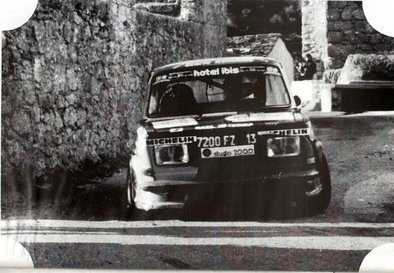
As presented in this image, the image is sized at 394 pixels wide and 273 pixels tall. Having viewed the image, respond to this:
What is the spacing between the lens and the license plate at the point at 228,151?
3068 millimetres

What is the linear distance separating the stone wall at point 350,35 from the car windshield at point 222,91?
30cm

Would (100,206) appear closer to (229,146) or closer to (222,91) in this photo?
(229,146)

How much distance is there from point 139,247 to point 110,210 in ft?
0.68

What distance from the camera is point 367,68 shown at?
10.2ft

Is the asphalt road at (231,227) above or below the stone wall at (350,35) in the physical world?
below

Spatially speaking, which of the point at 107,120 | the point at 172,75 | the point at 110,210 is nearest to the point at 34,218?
the point at 110,210

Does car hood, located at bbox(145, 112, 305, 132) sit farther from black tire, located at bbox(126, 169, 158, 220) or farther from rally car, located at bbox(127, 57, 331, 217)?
black tire, located at bbox(126, 169, 158, 220)

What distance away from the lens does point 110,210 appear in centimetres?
311

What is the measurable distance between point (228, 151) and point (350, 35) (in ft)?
2.46

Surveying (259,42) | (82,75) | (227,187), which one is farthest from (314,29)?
(82,75)

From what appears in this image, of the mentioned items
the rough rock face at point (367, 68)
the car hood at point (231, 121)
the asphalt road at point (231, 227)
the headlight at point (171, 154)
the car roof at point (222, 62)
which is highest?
the car roof at point (222, 62)

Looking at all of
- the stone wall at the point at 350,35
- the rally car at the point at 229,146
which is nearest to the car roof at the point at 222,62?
the rally car at the point at 229,146

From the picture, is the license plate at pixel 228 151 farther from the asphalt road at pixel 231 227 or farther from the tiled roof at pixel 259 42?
the tiled roof at pixel 259 42

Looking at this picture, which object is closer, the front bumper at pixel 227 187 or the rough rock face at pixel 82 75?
the front bumper at pixel 227 187
